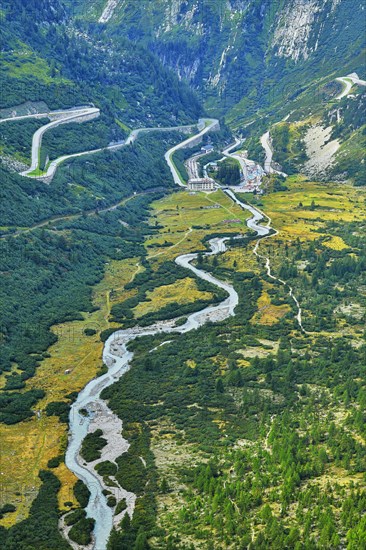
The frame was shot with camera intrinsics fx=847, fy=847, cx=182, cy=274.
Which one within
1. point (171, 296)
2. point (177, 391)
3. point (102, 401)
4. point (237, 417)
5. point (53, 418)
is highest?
point (237, 417)

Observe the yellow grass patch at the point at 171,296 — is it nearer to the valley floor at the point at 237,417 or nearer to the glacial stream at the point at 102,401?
the valley floor at the point at 237,417

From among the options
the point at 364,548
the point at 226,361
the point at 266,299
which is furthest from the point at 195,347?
the point at 364,548

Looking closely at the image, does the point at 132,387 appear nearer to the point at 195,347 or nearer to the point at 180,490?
the point at 195,347

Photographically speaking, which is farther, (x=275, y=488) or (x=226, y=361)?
(x=226, y=361)

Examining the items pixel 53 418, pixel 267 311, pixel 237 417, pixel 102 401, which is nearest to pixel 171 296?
pixel 267 311

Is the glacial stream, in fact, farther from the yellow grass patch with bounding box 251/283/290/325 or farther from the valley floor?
the yellow grass patch with bounding box 251/283/290/325

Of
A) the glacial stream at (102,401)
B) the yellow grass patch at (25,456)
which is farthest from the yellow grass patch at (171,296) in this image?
the yellow grass patch at (25,456)

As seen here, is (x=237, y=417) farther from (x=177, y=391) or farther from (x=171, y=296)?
(x=171, y=296)
